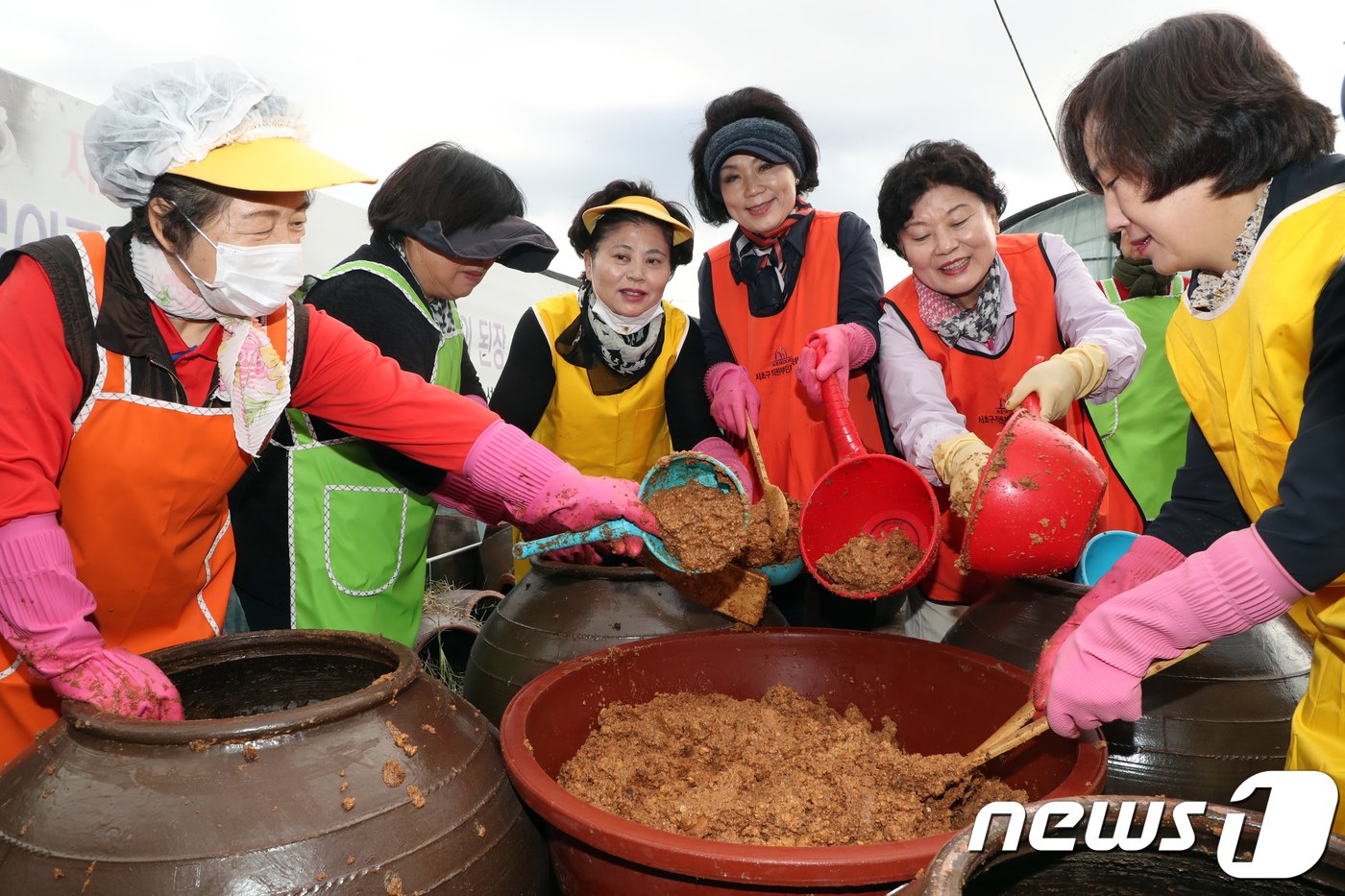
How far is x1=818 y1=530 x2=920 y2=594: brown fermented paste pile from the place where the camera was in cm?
197

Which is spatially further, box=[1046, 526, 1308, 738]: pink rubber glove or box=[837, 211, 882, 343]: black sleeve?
box=[837, 211, 882, 343]: black sleeve

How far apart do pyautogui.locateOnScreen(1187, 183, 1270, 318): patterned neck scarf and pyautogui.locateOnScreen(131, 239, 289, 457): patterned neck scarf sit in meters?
1.65

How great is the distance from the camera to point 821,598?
116 inches

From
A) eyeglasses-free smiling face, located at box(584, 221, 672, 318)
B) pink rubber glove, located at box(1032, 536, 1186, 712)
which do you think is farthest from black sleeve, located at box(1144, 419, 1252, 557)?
eyeglasses-free smiling face, located at box(584, 221, 672, 318)

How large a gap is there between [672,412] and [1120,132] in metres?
1.79

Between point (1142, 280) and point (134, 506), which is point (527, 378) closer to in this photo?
point (134, 506)

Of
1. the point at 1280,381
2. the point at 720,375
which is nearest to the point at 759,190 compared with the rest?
the point at 720,375

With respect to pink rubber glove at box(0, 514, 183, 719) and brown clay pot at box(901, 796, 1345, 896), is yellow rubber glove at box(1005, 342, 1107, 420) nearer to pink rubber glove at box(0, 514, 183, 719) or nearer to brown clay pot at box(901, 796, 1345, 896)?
brown clay pot at box(901, 796, 1345, 896)

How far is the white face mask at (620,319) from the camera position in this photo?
2809 millimetres

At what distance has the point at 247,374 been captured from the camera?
67.4 inches

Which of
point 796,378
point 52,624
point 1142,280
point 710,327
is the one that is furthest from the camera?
point 1142,280

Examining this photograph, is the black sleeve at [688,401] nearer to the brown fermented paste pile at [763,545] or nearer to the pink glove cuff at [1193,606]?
the brown fermented paste pile at [763,545]

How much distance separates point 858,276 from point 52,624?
2.31 m

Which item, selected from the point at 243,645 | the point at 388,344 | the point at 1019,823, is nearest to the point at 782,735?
the point at 1019,823
